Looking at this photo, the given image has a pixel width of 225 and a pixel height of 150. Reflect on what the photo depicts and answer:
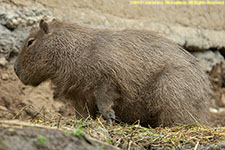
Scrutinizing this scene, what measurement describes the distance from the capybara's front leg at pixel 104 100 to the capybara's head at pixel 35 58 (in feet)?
2.16

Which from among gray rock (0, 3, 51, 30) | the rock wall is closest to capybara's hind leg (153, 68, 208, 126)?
the rock wall

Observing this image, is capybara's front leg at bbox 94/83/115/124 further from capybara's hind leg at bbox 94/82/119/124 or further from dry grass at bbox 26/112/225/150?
dry grass at bbox 26/112/225/150

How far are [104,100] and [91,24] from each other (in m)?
1.52

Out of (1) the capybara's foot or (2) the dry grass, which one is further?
(1) the capybara's foot

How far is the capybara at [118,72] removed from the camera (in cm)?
379

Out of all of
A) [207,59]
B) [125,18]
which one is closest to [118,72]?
[125,18]

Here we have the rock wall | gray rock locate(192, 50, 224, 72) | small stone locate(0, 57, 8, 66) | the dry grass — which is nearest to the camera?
the dry grass

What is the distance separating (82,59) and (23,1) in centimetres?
122

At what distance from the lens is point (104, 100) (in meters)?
3.78

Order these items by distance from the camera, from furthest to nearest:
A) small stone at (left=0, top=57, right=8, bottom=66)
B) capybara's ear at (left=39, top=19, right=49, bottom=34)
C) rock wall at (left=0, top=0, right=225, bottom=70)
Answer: rock wall at (left=0, top=0, right=225, bottom=70), small stone at (left=0, top=57, right=8, bottom=66), capybara's ear at (left=39, top=19, right=49, bottom=34)

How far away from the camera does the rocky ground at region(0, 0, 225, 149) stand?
4.21 m

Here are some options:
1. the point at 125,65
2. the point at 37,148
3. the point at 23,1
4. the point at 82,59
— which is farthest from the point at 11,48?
the point at 37,148

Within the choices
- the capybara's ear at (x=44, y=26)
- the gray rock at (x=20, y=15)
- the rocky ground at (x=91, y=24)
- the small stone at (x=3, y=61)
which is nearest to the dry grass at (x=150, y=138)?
the rocky ground at (x=91, y=24)

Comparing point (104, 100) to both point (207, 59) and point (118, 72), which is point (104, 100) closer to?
point (118, 72)
